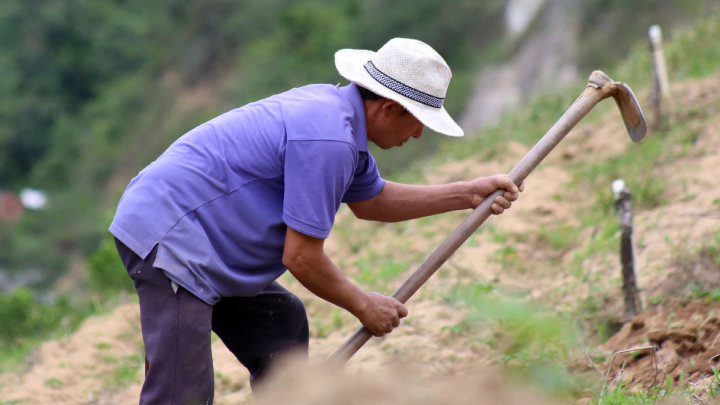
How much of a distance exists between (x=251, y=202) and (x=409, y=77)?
707 millimetres

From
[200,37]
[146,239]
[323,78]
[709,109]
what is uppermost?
[709,109]

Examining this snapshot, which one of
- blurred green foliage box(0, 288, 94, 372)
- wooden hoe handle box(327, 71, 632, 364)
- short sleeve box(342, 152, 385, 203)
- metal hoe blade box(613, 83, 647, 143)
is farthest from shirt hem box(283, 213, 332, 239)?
blurred green foliage box(0, 288, 94, 372)

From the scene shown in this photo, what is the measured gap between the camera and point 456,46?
25.4 meters

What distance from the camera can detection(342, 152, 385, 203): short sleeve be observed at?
2535 millimetres

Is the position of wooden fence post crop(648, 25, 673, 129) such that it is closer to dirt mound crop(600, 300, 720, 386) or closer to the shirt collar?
dirt mound crop(600, 300, 720, 386)

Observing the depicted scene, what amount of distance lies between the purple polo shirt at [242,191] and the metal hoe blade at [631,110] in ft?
4.28

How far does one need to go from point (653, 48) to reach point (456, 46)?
2085 centimetres

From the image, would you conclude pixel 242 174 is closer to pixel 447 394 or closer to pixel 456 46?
pixel 447 394

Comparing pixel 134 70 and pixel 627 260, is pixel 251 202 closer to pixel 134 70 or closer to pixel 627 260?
pixel 627 260

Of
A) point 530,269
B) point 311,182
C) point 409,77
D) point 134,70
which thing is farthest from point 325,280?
point 134,70

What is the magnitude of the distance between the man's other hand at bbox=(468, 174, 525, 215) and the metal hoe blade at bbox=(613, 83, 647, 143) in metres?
0.67

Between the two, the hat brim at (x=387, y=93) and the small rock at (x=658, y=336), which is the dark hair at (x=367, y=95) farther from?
the small rock at (x=658, y=336)

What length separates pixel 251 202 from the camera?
218cm

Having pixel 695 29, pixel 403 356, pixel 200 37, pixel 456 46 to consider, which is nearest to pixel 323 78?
pixel 456 46
